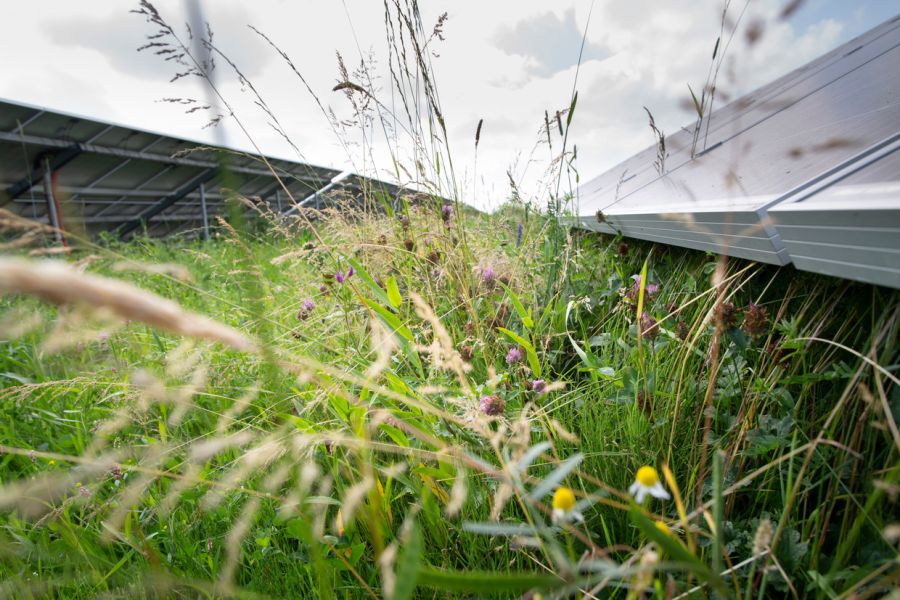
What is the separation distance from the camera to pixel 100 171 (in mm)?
9352

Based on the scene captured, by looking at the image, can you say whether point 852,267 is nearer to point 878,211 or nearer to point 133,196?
point 878,211

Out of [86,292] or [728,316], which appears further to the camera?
[728,316]

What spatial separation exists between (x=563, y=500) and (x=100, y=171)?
37.7 feet

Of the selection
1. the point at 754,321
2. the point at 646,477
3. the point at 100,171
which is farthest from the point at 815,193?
the point at 100,171

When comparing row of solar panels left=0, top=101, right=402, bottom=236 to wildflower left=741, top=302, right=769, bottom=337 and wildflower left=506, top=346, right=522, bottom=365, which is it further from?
wildflower left=741, top=302, right=769, bottom=337

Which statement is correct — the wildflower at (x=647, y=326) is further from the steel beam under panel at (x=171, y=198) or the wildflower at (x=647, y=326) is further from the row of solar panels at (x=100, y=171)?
the steel beam under panel at (x=171, y=198)

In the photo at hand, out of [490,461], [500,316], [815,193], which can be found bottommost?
[490,461]

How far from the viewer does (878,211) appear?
1.80ft

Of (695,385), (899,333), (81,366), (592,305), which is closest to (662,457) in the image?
(695,385)

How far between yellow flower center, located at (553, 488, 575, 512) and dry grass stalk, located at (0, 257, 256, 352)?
0.41 m

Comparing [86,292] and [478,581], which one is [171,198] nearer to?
[86,292]

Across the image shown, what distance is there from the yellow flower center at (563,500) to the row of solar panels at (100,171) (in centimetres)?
426

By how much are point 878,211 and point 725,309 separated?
15.3 inches

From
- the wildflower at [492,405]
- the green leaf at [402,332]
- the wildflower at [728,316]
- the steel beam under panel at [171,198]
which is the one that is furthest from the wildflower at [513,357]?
the steel beam under panel at [171,198]
